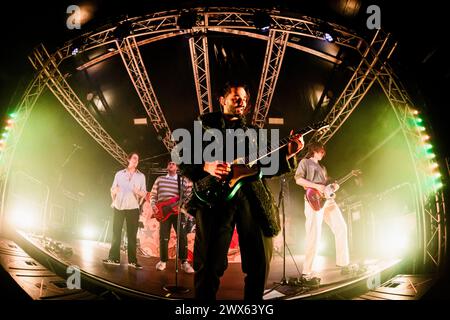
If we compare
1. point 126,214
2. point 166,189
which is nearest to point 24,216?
point 126,214

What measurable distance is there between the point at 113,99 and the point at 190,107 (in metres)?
1.97

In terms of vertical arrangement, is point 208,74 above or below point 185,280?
above

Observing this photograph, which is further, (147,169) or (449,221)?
(147,169)

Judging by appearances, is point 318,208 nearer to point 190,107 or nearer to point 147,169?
point 190,107

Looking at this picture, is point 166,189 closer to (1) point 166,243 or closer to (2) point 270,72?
(1) point 166,243

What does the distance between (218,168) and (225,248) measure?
61cm

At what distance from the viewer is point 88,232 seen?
7.82 m

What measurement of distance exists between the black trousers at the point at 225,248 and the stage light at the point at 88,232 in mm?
6993

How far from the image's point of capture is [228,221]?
1.95m

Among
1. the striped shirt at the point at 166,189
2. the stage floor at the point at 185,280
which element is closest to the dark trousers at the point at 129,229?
the stage floor at the point at 185,280

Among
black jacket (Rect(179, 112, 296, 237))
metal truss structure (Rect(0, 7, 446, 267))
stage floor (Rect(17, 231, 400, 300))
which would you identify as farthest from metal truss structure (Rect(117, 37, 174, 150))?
black jacket (Rect(179, 112, 296, 237))

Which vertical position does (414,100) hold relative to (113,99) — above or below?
below

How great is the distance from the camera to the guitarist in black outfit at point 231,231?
186cm
